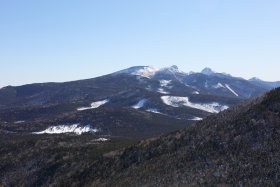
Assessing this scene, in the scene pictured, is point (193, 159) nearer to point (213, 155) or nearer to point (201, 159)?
point (201, 159)

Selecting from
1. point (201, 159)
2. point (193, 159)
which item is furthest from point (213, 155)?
point (193, 159)

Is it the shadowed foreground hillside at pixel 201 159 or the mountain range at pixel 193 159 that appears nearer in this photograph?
the shadowed foreground hillside at pixel 201 159

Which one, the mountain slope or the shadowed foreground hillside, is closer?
the mountain slope

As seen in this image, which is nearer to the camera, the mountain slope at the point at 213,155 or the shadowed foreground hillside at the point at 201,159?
the mountain slope at the point at 213,155

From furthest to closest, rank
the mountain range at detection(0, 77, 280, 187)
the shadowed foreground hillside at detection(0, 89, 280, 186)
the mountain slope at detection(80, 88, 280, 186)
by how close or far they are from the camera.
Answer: the mountain range at detection(0, 77, 280, 187) → the shadowed foreground hillside at detection(0, 89, 280, 186) → the mountain slope at detection(80, 88, 280, 186)

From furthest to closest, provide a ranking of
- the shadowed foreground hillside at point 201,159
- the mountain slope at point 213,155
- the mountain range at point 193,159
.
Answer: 1. the mountain range at point 193,159
2. the shadowed foreground hillside at point 201,159
3. the mountain slope at point 213,155

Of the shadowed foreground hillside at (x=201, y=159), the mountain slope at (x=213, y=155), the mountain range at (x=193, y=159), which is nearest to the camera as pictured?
the mountain slope at (x=213, y=155)

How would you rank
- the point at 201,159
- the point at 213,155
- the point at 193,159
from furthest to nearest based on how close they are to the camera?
the point at 193,159 < the point at 201,159 < the point at 213,155

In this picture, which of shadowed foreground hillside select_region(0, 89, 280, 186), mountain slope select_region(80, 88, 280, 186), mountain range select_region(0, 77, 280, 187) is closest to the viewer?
mountain slope select_region(80, 88, 280, 186)

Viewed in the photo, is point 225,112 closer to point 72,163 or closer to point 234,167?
point 234,167
